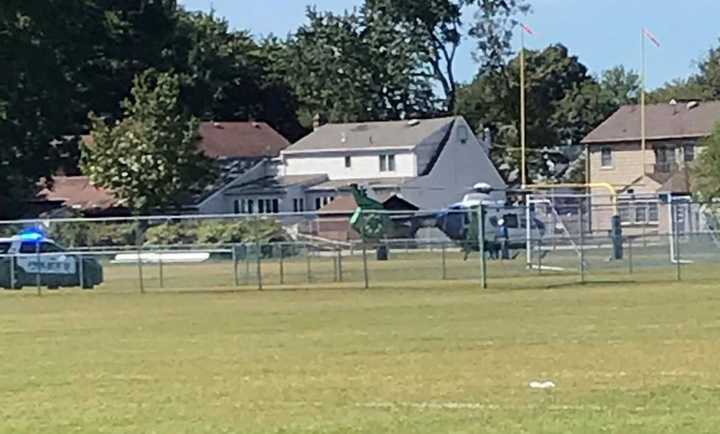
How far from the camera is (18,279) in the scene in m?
43.2

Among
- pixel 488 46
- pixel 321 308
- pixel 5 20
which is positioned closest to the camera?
pixel 321 308

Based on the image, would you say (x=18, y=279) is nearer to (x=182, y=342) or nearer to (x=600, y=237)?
(x=600, y=237)

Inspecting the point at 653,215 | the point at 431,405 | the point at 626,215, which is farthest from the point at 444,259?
the point at 431,405

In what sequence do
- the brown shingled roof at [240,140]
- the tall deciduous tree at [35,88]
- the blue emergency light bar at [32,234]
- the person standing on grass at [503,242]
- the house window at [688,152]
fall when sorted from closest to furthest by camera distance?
the blue emergency light bar at [32,234]
the person standing on grass at [503,242]
the tall deciduous tree at [35,88]
the house window at [688,152]
the brown shingled roof at [240,140]

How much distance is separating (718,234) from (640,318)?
1852 centimetres

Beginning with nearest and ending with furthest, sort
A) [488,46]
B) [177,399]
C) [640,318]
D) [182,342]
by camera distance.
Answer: [177,399], [182,342], [640,318], [488,46]

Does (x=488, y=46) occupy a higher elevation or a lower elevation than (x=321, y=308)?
higher

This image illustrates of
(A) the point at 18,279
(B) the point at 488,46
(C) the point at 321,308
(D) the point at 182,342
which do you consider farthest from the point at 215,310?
(B) the point at 488,46

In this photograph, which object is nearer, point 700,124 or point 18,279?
point 18,279

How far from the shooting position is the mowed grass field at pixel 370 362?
1386cm

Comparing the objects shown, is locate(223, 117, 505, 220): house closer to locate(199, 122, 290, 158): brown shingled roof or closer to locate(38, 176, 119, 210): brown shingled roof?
locate(199, 122, 290, 158): brown shingled roof

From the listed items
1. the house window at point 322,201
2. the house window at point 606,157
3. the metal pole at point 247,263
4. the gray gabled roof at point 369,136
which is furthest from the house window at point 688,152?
the metal pole at point 247,263

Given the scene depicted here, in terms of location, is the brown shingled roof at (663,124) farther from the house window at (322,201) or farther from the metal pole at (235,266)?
the metal pole at (235,266)

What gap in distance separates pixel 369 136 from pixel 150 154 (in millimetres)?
17497
